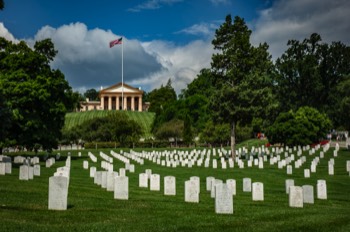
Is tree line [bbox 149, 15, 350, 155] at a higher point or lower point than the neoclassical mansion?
lower

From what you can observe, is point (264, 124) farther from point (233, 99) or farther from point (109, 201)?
point (109, 201)

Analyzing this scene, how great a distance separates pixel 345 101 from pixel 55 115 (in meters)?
31.4

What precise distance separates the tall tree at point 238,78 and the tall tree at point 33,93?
46.5 feet

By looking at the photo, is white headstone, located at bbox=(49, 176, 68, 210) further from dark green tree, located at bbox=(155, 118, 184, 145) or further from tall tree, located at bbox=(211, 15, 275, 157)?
dark green tree, located at bbox=(155, 118, 184, 145)

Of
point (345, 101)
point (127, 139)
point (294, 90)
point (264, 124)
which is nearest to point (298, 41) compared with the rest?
point (294, 90)

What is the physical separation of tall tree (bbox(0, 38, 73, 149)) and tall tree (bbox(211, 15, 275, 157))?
46.5 ft

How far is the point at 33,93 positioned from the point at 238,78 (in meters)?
18.2

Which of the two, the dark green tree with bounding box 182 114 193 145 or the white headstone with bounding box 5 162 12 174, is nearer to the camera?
the white headstone with bounding box 5 162 12 174

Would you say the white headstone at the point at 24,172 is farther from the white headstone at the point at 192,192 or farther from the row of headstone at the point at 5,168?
the white headstone at the point at 192,192

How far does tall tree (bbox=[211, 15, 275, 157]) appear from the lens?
3841 cm

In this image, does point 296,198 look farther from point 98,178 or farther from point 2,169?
point 2,169

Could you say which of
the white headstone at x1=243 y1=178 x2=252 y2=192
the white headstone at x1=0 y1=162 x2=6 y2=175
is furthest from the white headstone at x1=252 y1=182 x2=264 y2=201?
the white headstone at x1=0 y1=162 x2=6 y2=175

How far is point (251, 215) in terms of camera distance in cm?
1089

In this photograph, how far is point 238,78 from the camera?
4003 cm
